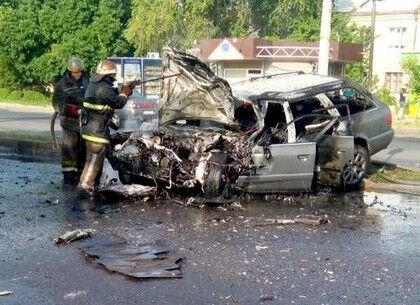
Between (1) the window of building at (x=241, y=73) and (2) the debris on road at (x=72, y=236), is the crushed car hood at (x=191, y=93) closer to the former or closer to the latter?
(2) the debris on road at (x=72, y=236)

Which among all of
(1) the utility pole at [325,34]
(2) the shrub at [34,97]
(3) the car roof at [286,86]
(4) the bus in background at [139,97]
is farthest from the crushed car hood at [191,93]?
(2) the shrub at [34,97]

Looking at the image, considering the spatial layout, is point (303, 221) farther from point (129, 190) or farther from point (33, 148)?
point (33, 148)

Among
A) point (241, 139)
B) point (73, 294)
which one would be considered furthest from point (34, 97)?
point (73, 294)

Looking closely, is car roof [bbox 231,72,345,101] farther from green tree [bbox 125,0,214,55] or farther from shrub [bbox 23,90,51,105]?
shrub [bbox 23,90,51,105]

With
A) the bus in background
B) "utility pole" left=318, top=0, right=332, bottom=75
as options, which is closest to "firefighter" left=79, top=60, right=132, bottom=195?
the bus in background

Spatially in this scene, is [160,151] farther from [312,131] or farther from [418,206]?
[418,206]

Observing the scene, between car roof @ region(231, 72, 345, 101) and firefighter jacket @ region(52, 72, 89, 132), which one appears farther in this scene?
firefighter jacket @ region(52, 72, 89, 132)

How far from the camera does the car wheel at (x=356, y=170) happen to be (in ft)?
30.7

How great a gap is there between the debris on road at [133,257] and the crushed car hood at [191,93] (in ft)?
9.31

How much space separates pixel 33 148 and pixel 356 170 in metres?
7.56

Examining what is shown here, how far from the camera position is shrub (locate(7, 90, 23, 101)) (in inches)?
1571

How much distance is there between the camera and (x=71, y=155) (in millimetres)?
9500

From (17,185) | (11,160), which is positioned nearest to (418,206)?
(17,185)

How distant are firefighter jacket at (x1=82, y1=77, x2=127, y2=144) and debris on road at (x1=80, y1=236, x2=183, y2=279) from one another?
250cm
